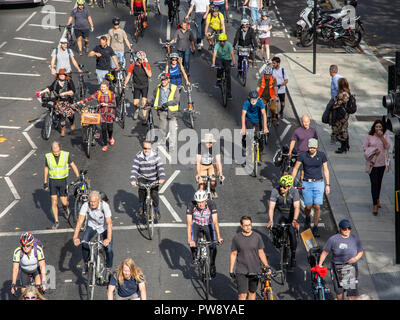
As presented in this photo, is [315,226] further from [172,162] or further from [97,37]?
[97,37]

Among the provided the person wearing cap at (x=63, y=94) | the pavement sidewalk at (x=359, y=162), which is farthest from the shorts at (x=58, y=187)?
the pavement sidewalk at (x=359, y=162)

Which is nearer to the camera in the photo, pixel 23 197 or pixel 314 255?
pixel 314 255

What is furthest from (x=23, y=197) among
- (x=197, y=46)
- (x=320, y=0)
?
(x=320, y=0)

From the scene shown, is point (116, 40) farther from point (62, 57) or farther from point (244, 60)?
point (244, 60)

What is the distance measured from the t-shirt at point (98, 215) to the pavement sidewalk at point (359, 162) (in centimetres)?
479

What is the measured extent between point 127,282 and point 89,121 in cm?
817

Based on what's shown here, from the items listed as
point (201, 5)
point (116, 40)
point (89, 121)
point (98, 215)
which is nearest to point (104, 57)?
point (116, 40)

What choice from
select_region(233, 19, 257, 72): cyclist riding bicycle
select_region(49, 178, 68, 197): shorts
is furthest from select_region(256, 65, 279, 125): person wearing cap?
select_region(49, 178, 68, 197): shorts

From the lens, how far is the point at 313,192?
15.5 m

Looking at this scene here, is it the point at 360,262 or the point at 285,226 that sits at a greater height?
the point at 285,226

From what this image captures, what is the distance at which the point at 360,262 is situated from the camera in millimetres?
14789

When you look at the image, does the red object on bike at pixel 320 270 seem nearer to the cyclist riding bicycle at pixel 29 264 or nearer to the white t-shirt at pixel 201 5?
the cyclist riding bicycle at pixel 29 264

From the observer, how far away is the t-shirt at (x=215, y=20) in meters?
26.2

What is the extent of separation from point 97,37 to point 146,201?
47.6 feet
